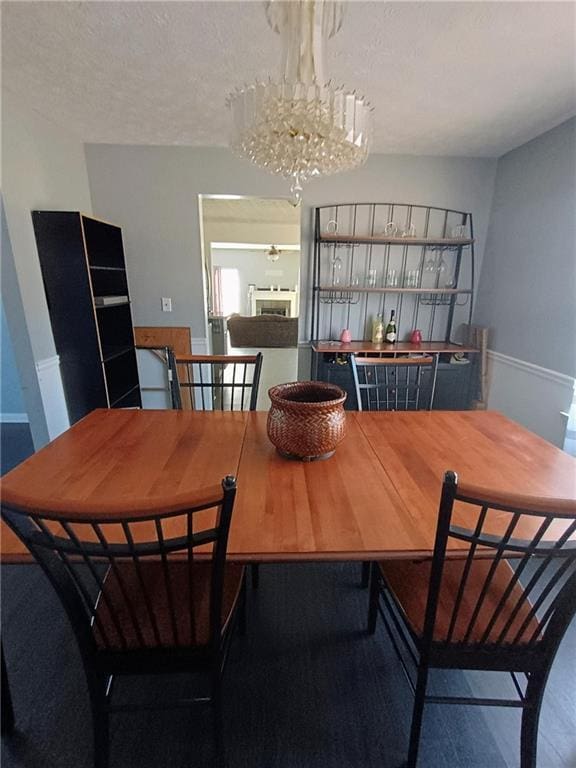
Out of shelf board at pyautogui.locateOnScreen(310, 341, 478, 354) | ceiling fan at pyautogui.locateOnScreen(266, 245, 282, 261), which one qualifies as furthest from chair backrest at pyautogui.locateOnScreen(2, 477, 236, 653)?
ceiling fan at pyautogui.locateOnScreen(266, 245, 282, 261)

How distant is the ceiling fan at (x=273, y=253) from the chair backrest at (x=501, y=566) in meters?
8.75

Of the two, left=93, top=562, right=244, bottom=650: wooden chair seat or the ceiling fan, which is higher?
the ceiling fan

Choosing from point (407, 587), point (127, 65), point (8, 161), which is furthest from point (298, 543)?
point (8, 161)

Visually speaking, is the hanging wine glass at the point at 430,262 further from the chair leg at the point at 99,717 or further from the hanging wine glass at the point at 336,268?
the chair leg at the point at 99,717

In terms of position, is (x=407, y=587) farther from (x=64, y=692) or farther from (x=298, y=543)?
(x=64, y=692)

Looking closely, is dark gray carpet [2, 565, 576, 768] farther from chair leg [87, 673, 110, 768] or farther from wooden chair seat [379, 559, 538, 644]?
wooden chair seat [379, 559, 538, 644]

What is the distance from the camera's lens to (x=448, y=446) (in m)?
1.40

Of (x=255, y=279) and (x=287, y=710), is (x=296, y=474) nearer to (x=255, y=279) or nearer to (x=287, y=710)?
(x=287, y=710)

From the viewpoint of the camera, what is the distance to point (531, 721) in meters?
0.94

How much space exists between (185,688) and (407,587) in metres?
0.88

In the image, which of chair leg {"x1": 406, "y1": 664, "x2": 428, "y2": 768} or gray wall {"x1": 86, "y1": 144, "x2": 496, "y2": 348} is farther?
gray wall {"x1": 86, "y1": 144, "x2": 496, "y2": 348}

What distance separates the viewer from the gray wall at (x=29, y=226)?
6.97 ft

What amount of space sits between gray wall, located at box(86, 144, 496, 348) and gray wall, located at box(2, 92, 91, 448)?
45cm

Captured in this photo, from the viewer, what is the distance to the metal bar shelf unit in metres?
3.14
